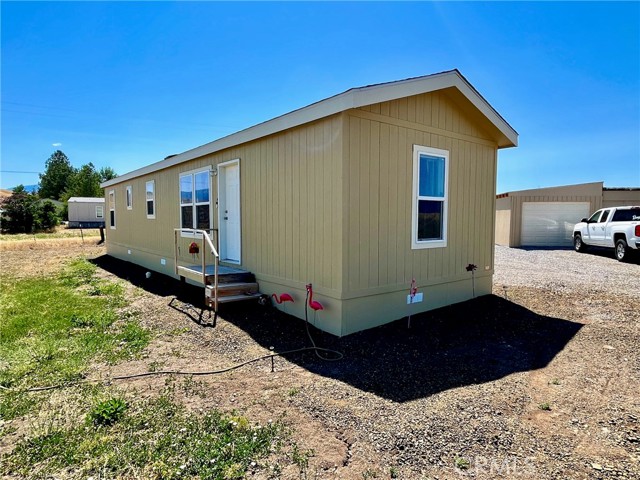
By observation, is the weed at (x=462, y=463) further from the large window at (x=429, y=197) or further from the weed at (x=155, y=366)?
the large window at (x=429, y=197)

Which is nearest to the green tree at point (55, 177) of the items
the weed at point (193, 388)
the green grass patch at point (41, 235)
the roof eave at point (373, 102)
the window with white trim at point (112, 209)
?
the green grass patch at point (41, 235)

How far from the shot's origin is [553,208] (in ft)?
52.8

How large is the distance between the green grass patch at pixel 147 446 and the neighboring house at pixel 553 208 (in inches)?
645

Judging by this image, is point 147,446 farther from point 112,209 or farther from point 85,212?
point 85,212

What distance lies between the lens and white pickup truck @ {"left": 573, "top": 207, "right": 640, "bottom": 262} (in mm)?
10852

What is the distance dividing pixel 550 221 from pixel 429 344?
48.6 ft

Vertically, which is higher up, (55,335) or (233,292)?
(233,292)

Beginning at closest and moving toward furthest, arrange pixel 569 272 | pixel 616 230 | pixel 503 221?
1. pixel 569 272
2. pixel 616 230
3. pixel 503 221

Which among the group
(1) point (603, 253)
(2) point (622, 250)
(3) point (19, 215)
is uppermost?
(3) point (19, 215)

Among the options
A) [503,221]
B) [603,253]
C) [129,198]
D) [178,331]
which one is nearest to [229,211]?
[178,331]

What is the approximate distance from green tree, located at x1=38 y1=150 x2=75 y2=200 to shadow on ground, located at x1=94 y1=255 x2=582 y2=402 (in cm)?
6608

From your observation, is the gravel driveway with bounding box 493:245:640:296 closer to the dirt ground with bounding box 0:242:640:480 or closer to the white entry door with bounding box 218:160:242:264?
the dirt ground with bounding box 0:242:640:480

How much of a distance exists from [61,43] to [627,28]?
1739 cm

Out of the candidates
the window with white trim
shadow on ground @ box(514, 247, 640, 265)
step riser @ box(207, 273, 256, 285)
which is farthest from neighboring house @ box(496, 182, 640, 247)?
the window with white trim
